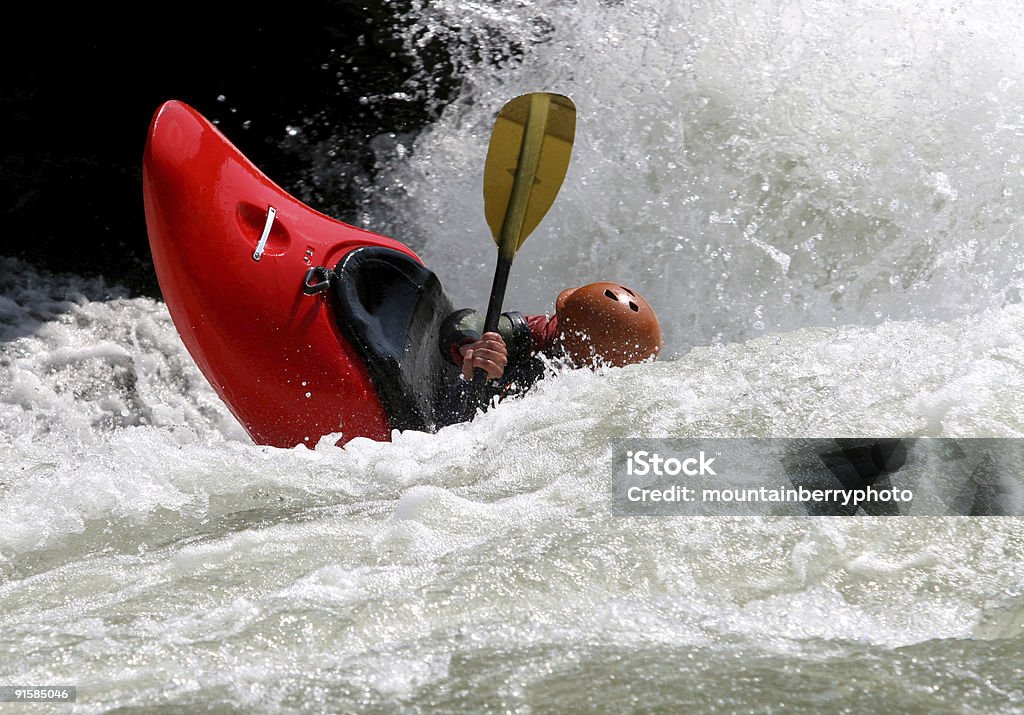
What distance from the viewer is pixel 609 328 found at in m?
3.09

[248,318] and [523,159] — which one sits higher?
[523,159]

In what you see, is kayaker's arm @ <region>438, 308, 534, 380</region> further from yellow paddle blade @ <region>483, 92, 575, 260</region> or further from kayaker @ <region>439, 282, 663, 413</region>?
yellow paddle blade @ <region>483, 92, 575, 260</region>

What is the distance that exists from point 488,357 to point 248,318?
2.50 feet

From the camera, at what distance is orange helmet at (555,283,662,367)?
122 inches

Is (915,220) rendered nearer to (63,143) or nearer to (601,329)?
(601,329)

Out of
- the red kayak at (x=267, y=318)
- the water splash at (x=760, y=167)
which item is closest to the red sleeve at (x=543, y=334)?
the red kayak at (x=267, y=318)

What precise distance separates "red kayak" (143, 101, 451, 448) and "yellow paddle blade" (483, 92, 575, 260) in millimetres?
566

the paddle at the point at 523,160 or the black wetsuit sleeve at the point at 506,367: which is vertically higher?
the paddle at the point at 523,160

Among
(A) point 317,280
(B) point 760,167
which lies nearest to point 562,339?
(A) point 317,280

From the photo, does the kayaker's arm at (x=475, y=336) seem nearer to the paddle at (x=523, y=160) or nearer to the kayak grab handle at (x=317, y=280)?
the paddle at (x=523, y=160)

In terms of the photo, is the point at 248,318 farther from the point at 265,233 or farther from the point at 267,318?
the point at 265,233

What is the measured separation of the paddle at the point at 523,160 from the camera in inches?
134

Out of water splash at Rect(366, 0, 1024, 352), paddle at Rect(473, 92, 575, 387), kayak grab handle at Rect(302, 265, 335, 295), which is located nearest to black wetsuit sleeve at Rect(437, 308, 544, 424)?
paddle at Rect(473, 92, 575, 387)

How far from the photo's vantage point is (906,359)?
2.74 metres
